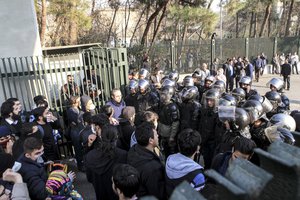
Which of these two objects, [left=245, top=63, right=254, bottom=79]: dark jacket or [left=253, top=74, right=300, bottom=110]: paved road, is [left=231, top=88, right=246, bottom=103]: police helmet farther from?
[left=245, top=63, right=254, bottom=79]: dark jacket

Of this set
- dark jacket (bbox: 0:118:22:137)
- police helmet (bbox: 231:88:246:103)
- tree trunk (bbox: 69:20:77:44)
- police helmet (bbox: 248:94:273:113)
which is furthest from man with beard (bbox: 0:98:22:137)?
tree trunk (bbox: 69:20:77:44)

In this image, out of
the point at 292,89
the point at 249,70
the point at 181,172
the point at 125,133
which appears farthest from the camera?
the point at 292,89

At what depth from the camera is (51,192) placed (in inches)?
116

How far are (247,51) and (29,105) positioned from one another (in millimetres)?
18581

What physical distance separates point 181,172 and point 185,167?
0.20 feet

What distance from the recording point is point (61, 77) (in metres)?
7.14

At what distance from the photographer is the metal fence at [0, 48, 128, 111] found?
22.5ft

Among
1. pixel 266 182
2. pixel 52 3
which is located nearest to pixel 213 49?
pixel 52 3

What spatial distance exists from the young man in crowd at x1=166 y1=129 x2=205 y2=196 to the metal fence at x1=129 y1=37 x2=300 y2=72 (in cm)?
1508

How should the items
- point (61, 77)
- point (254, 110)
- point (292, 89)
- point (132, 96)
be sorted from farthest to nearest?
point (292, 89) → point (61, 77) → point (132, 96) → point (254, 110)

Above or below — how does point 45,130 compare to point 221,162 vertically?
below

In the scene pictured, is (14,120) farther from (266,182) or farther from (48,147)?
(266,182)

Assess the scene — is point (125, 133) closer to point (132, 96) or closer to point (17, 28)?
point (132, 96)

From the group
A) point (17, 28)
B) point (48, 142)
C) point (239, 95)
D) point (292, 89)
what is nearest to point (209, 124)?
point (239, 95)
